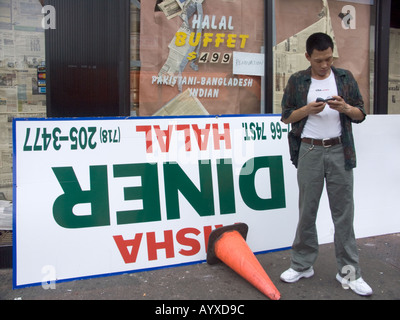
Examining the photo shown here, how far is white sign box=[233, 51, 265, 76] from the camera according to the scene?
4.70 metres

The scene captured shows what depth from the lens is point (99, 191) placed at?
3.41 meters

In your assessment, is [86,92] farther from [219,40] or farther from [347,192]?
[347,192]

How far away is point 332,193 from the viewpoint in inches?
125

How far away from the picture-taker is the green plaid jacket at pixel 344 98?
3.12 m

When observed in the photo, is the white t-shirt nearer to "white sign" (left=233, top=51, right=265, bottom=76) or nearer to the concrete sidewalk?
the concrete sidewalk

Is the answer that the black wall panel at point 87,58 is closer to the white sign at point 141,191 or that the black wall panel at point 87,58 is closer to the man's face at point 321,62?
the white sign at point 141,191

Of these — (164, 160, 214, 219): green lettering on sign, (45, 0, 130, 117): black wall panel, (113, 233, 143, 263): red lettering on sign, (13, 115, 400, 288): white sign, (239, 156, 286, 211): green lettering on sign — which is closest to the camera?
(13, 115, 400, 288): white sign

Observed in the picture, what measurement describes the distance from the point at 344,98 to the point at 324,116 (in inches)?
8.1

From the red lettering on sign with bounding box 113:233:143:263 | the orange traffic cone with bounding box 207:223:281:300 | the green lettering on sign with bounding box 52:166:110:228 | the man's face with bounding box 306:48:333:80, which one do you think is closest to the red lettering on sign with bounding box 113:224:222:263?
the red lettering on sign with bounding box 113:233:143:263

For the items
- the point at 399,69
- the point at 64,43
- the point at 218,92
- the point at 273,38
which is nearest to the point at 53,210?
the point at 64,43

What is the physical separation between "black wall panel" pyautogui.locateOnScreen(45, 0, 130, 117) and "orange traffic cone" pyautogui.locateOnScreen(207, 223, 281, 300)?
65.3 inches

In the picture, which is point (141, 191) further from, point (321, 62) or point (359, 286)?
point (359, 286)

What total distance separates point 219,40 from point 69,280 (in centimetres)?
296

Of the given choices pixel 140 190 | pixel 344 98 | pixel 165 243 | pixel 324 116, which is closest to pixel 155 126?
pixel 140 190
